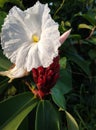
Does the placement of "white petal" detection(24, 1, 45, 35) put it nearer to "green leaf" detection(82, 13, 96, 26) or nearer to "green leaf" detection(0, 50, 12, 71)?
"green leaf" detection(0, 50, 12, 71)

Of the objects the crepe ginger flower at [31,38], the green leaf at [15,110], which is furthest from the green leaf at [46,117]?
the crepe ginger flower at [31,38]

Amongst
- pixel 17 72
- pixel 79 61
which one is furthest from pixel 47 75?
pixel 79 61

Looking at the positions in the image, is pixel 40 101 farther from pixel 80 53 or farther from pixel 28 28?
pixel 80 53

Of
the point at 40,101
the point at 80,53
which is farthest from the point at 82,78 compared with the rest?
the point at 40,101

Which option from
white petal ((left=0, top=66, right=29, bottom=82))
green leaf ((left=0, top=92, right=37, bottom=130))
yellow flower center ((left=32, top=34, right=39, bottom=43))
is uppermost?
yellow flower center ((left=32, top=34, right=39, bottom=43))

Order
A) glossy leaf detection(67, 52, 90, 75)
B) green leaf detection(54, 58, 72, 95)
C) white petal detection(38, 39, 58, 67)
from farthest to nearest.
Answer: glossy leaf detection(67, 52, 90, 75) → green leaf detection(54, 58, 72, 95) → white petal detection(38, 39, 58, 67)

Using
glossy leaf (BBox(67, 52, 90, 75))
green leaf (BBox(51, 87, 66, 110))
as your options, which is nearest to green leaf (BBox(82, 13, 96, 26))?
glossy leaf (BBox(67, 52, 90, 75))

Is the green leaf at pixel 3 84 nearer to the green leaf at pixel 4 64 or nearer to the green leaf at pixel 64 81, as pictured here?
the green leaf at pixel 4 64
